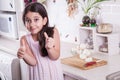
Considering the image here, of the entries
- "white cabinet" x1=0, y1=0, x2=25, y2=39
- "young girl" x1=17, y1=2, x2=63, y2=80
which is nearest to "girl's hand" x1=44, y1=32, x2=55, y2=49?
"young girl" x1=17, y1=2, x2=63, y2=80

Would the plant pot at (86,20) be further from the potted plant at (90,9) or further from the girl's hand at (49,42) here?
the girl's hand at (49,42)

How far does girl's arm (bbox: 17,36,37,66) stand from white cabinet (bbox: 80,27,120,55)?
31.3 inches

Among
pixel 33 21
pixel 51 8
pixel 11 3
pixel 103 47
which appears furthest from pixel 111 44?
pixel 11 3

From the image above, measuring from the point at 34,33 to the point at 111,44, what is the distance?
821mm

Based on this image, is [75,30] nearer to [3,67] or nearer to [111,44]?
[111,44]

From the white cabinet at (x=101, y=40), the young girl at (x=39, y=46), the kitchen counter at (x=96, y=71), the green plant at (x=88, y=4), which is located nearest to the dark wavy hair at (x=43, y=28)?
the young girl at (x=39, y=46)

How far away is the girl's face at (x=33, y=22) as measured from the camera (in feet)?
2.53

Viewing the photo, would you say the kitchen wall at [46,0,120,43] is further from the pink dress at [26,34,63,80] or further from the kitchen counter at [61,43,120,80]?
the pink dress at [26,34,63,80]

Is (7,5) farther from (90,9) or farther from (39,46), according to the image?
(39,46)

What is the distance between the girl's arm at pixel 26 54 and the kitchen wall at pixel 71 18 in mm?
895

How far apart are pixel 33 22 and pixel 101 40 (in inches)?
35.5

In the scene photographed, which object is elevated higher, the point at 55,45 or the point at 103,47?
the point at 55,45

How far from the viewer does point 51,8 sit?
199 cm

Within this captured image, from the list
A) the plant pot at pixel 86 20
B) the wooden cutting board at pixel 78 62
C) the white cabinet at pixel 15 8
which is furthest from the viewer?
the white cabinet at pixel 15 8
